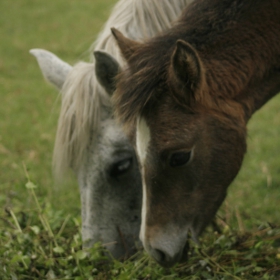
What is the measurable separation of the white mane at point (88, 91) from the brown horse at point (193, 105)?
478 mm

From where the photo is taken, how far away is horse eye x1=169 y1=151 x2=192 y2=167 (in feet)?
8.46

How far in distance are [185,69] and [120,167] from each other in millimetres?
891

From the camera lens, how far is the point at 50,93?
26.3ft

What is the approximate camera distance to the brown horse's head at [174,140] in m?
2.56

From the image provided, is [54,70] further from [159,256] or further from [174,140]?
[159,256]

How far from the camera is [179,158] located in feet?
8.48

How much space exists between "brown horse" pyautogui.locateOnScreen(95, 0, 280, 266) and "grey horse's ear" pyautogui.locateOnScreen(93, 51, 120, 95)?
289mm

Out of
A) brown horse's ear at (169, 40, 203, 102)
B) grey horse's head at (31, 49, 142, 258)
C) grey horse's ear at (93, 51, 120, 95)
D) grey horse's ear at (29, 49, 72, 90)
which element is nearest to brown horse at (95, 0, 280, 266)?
brown horse's ear at (169, 40, 203, 102)

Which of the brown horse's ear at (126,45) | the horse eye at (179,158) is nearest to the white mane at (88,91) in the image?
the brown horse's ear at (126,45)

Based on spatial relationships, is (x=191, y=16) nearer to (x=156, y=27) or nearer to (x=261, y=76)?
(x=261, y=76)

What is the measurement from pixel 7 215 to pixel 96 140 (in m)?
0.82

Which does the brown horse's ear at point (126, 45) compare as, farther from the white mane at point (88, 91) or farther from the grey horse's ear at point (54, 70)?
the grey horse's ear at point (54, 70)

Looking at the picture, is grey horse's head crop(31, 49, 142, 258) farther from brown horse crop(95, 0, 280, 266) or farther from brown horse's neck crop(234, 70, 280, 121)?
brown horse's neck crop(234, 70, 280, 121)

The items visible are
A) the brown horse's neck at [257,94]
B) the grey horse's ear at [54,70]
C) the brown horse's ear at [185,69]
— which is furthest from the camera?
the grey horse's ear at [54,70]
